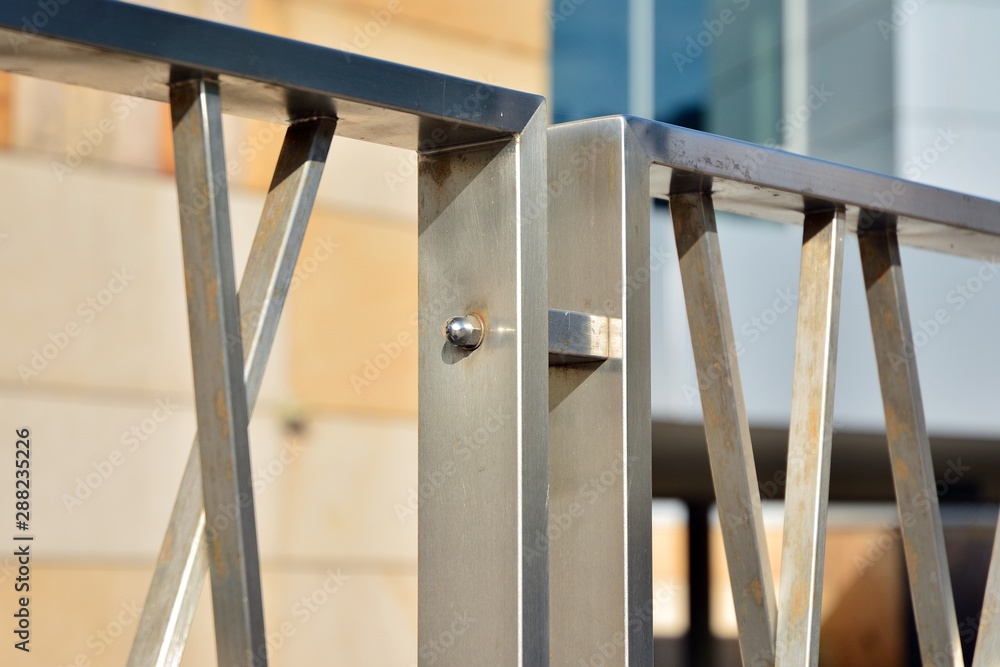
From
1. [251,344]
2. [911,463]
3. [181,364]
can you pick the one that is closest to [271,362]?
[181,364]

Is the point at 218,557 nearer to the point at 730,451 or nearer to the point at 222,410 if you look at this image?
the point at 222,410

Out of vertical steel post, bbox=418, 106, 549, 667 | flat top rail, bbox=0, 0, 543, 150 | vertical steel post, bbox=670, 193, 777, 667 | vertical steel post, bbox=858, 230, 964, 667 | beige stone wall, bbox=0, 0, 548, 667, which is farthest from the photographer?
beige stone wall, bbox=0, 0, 548, 667

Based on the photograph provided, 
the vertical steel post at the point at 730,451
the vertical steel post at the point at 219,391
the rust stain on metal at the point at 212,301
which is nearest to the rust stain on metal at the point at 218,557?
the vertical steel post at the point at 219,391

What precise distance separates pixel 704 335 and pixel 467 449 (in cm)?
26

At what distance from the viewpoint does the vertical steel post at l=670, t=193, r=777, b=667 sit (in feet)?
3.32

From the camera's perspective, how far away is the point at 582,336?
94 cm

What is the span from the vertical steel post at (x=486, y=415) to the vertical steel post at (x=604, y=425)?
8 centimetres

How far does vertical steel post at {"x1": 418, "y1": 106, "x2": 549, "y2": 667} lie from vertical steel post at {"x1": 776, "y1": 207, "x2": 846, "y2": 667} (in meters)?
0.28

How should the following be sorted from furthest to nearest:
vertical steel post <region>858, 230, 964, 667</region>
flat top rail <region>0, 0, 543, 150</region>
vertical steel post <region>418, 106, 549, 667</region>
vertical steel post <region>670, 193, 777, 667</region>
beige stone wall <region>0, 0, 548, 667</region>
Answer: beige stone wall <region>0, 0, 548, 667</region>
vertical steel post <region>858, 230, 964, 667</region>
vertical steel post <region>670, 193, 777, 667</region>
vertical steel post <region>418, 106, 549, 667</region>
flat top rail <region>0, 0, 543, 150</region>

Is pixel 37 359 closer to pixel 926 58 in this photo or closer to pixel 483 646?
pixel 483 646

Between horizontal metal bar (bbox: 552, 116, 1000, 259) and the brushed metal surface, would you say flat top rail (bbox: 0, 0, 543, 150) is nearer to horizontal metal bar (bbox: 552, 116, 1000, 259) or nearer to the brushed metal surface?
the brushed metal surface

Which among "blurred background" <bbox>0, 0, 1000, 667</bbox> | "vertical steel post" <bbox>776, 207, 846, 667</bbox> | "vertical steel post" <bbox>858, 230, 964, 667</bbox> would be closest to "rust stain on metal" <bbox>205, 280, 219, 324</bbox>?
"vertical steel post" <bbox>776, 207, 846, 667</bbox>

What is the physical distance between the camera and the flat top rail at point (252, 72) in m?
0.71

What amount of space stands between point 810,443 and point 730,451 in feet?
0.32
